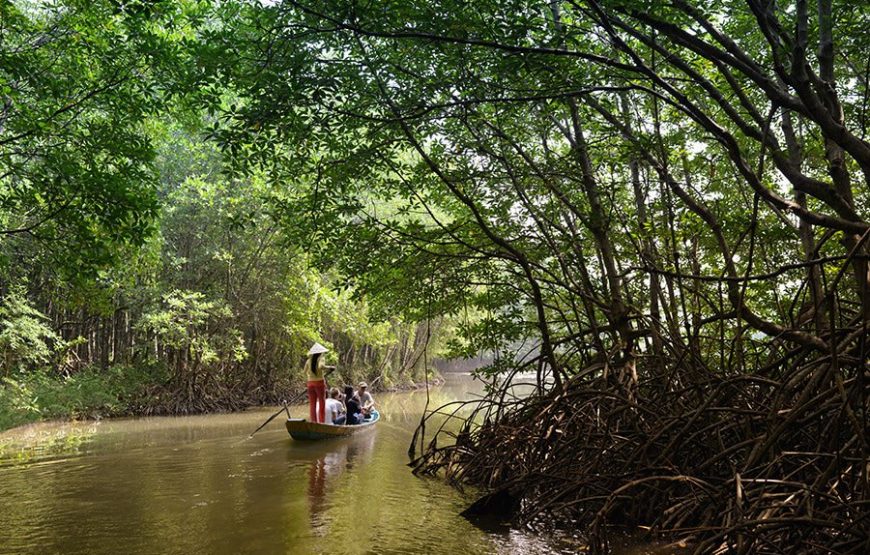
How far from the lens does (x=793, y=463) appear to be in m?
4.58

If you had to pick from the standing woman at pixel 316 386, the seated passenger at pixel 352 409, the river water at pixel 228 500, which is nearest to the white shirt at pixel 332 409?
the seated passenger at pixel 352 409

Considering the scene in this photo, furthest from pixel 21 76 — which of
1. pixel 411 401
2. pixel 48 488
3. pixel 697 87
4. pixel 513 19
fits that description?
pixel 411 401

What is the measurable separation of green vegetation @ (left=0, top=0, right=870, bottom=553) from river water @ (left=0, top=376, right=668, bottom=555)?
856 millimetres

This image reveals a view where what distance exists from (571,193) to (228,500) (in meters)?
6.04

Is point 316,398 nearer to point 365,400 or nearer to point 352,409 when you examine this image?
point 352,409

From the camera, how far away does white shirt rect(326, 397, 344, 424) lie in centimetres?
1384

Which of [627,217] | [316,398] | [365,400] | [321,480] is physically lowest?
[321,480]

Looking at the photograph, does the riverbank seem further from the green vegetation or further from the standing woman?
the standing woman

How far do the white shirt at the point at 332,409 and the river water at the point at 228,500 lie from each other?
100 cm

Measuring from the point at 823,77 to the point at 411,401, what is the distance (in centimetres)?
1987

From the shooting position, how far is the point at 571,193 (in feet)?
31.5

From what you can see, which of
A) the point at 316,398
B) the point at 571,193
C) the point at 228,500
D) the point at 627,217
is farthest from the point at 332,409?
the point at 627,217

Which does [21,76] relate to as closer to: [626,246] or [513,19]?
[513,19]

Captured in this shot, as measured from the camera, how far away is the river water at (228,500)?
5.54 metres
